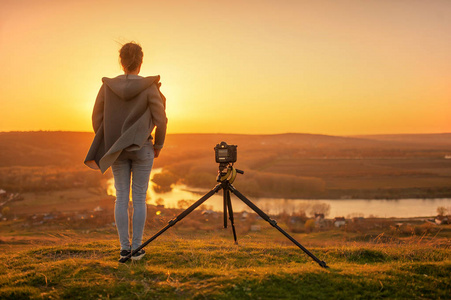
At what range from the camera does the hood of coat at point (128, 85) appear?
3.12 metres

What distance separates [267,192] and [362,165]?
33.1 m

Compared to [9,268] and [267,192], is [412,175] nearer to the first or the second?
[267,192]

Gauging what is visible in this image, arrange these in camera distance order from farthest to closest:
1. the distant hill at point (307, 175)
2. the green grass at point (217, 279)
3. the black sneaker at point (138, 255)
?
the distant hill at point (307, 175), the black sneaker at point (138, 255), the green grass at point (217, 279)

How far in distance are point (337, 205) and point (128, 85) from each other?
1858 inches

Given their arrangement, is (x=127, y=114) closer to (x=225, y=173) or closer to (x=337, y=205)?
(x=225, y=173)

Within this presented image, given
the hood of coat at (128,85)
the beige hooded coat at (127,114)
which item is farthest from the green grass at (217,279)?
the hood of coat at (128,85)

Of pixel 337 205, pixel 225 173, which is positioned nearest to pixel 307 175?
pixel 337 205

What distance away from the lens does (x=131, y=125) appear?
314 cm

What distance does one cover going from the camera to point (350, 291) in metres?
2.42

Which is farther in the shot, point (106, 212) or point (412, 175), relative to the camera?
point (412, 175)

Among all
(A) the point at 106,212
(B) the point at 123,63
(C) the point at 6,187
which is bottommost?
(A) the point at 106,212

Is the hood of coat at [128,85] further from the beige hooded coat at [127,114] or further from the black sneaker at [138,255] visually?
the black sneaker at [138,255]

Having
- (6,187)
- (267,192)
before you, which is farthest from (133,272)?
(267,192)

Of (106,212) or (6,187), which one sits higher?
(6,187)
